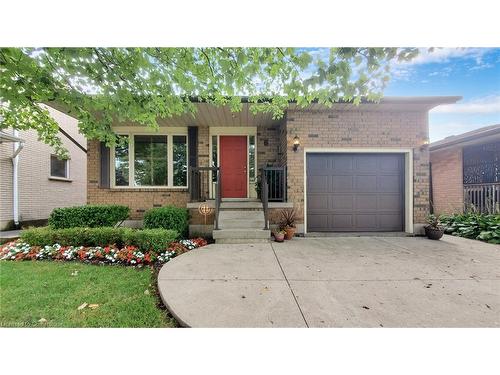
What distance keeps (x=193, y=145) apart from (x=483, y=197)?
9.82 metres

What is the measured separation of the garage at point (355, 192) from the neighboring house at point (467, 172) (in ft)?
11.5

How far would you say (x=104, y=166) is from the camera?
6277 mm

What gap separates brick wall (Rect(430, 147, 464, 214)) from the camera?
8.02 metres

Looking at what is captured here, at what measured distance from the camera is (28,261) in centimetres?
374

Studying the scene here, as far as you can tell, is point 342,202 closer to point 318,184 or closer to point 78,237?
point 318,184

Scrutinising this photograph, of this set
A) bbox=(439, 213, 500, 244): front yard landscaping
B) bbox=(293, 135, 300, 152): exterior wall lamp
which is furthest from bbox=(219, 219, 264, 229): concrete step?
bbox=(439, 213, 500, 244): front yard landscaping

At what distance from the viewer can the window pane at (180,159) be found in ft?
22.1

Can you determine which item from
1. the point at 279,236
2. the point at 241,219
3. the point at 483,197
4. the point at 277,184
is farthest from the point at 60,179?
the point at 483,197

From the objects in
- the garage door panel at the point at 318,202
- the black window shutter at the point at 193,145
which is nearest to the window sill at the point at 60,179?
the black window shutter at the point at 193,145

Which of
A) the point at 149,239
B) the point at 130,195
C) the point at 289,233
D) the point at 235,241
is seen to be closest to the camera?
the point at 149,239

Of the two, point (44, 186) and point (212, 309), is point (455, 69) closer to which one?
point (212, 309)

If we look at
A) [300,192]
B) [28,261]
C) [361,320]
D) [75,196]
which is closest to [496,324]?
[361,320]

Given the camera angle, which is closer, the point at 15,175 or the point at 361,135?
the point at 361,135

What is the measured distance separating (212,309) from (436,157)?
10823mm
